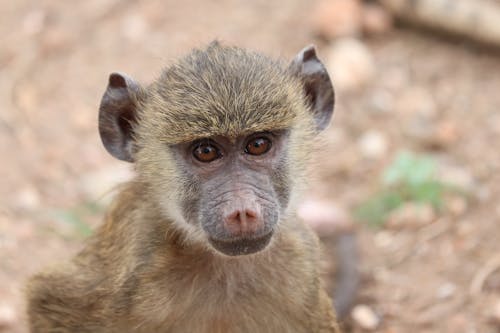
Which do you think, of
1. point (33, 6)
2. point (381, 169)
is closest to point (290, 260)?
point (381, 169)

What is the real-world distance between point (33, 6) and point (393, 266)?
17.5 ft

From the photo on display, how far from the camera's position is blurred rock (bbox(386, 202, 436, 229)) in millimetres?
7348

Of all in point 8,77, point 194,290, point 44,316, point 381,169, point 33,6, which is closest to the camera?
point 194,290

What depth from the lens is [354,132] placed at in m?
8.70

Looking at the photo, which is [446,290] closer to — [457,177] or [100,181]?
[457,177]

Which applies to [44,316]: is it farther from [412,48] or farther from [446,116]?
[412,48]

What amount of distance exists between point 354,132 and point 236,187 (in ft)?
14.1

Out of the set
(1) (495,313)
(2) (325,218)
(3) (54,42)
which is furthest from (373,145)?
(3) (54,42)

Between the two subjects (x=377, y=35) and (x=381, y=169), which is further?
(x=377, y=35)

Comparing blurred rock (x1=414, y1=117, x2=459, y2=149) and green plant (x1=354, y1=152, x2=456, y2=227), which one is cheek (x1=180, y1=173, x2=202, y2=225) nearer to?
green plant (x1=354, y1=152, x2=456, y2=227)

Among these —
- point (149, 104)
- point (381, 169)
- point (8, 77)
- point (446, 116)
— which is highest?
point (8, 77)

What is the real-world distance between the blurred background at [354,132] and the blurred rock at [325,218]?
0.01 meters

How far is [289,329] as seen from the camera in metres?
4.98

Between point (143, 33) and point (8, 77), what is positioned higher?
point (143, 33)
